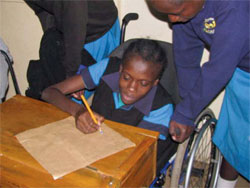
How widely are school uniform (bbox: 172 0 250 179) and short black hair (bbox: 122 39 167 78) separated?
0.10 m

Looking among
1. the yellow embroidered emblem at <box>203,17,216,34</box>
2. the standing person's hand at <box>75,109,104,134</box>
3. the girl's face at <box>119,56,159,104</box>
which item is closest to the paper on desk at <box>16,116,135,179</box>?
the standing person's hand at <box>75,109,104,134</box>

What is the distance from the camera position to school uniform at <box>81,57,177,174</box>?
1.38 m

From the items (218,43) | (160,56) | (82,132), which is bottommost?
(82,132)

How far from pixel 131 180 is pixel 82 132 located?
0.26 m

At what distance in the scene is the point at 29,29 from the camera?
8.18 feet

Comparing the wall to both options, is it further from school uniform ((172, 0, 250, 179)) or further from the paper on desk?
the paper on desk

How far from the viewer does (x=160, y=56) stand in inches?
54.6

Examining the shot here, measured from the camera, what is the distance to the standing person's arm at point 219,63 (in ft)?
3.31

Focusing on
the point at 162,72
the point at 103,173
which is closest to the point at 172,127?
the point at 162,72

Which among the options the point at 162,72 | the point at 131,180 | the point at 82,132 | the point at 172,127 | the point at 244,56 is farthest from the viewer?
the point at 162,72

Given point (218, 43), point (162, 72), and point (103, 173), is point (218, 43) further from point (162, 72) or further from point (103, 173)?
point (103, 173)

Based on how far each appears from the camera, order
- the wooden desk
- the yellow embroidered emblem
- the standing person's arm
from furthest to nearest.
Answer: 1. the yellow embroidered emblem
2. the standing person's arm
3. the wooden desk

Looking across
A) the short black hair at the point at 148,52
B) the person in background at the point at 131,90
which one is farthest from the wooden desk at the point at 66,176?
the short black hair at the point at 148,52

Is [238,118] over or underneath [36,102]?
underneath
